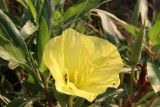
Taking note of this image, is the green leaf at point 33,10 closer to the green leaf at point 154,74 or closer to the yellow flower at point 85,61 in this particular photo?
the yellow flower at point 85,61

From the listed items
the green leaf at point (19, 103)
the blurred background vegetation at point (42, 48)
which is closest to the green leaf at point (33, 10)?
the blurred background vegetation at point (42, 48)

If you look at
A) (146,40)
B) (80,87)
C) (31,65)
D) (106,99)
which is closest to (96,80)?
(80,87)

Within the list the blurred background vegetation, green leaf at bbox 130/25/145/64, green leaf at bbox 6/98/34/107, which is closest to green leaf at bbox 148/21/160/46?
the blurred background vegetation

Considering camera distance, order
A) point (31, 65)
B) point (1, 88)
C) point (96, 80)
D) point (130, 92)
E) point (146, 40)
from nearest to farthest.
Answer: point (96, 80) → point (31, 65) → point (130, 92) → point (146, 40) → point (1, 88)

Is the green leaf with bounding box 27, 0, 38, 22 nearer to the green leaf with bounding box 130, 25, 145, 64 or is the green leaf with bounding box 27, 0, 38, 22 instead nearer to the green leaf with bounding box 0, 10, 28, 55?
the green leaf with bounding box 0, 10, 28, 55

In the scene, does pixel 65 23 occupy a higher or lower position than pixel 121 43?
higher

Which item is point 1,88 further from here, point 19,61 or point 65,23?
Result: point 19,61

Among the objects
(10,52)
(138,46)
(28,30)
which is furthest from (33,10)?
(138,46)

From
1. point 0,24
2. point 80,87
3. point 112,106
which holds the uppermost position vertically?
point 0,24
